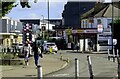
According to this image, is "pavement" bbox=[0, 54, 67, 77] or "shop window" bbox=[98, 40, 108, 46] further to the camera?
"shop window" bbox=[98, 40, 108, 46]

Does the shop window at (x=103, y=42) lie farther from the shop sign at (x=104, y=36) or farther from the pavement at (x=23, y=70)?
the pavement at (x=23, y=70)

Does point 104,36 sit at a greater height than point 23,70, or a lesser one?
greater

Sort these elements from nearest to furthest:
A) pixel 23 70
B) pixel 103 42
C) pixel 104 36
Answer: pixel 23 70
pixel 103 42
pixel 104 36

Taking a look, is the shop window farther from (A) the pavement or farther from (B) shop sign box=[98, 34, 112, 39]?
(A) the pavement

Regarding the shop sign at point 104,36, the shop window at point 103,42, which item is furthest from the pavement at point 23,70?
the shop sign at point 104,36

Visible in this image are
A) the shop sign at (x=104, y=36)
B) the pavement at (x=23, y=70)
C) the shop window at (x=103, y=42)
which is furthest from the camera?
the shop sign at (x=104, y=36)

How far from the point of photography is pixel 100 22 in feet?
263

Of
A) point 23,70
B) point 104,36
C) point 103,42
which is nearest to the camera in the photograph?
point 23,70

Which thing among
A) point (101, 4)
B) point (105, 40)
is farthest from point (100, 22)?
point (101, 4)

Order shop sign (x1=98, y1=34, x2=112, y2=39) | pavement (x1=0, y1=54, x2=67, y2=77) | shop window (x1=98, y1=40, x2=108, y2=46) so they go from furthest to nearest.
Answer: shop sign (x1=98, y1=34, x2=112, y2=39), shop window (x1=98, y1=40, x2=108, y2=46), pavement (x1=0, y1=54, x2=67, y2=77)

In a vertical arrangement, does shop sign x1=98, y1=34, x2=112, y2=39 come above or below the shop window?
above

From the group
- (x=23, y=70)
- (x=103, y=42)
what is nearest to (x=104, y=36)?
(x=103, y=42)

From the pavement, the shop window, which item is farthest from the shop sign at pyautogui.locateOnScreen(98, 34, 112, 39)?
the pavement

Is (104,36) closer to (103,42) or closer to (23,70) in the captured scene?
(103,42)
